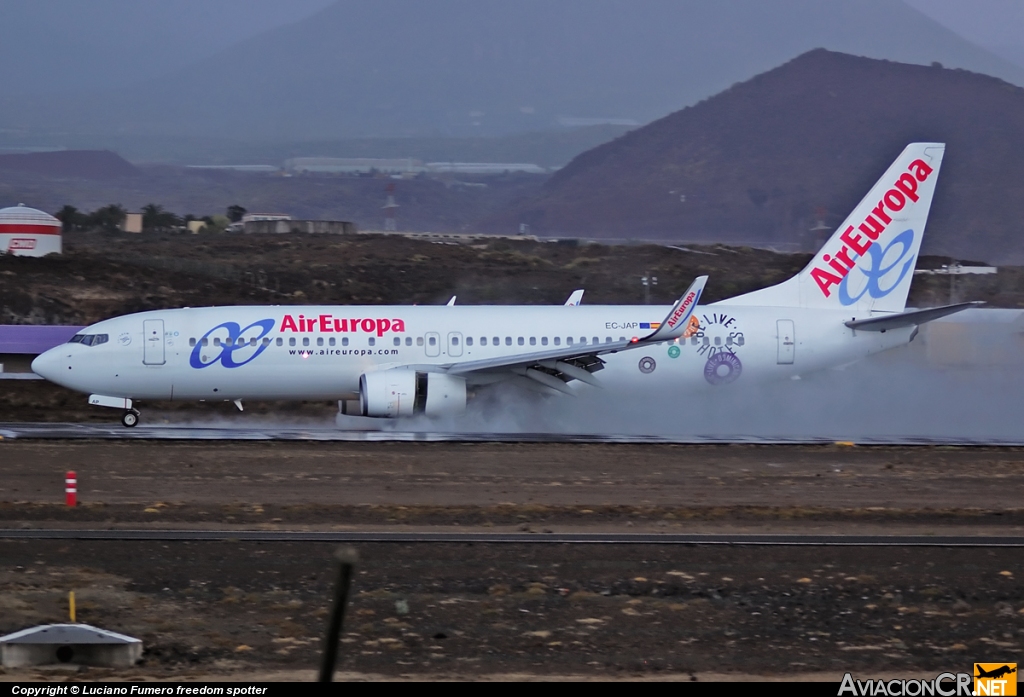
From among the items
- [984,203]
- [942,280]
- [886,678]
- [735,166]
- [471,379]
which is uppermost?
[735,166]

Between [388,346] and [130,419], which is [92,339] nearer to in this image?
[130,419]

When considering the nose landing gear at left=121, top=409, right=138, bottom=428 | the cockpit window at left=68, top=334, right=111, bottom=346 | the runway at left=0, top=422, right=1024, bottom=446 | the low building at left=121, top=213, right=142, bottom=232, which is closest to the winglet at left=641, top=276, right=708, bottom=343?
the runway at left=0, top=422, right=1024, bottom=446

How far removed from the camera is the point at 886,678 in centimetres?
973

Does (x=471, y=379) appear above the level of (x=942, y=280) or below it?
below

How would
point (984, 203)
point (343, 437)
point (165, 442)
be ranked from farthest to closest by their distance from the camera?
point (984, 203) → point (343, 437) → point (165, 442)

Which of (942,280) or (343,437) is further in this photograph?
(942,280)

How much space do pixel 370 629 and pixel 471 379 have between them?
55.4 ft

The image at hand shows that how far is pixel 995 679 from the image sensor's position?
9242 millimetres

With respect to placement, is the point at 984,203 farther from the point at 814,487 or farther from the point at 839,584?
the point at 839,584

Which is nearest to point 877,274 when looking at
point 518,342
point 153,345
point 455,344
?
point 518,342

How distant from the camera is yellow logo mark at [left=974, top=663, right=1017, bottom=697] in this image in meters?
8.46

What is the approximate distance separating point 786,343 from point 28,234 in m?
40.3

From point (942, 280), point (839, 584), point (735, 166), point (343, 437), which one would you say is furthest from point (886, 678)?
point (735, 166)

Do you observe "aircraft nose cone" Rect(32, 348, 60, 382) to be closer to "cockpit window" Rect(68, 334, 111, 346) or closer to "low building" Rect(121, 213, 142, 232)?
"cockpit window" Rect(68, 334, 111, 346)
